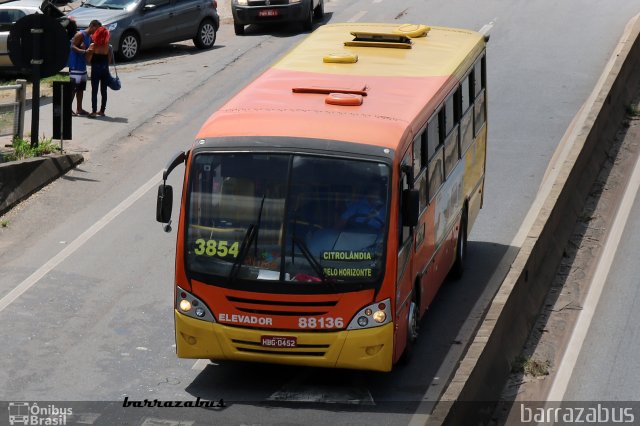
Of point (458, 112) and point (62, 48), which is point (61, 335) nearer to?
point (458, 112)

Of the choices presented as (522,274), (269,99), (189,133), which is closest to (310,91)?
(269,99)

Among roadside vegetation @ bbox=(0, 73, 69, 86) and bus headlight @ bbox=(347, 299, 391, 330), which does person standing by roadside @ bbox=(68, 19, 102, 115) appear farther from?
bus headlight @ bbox=(347, 299, 391, 330)

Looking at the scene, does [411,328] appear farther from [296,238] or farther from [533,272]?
[533,272]

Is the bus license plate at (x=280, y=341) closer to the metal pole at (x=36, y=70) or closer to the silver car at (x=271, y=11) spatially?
the metal pole at (x=36, y=70)

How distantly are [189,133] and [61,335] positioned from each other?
28.8ft

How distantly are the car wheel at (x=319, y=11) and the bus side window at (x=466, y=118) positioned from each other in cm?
1585

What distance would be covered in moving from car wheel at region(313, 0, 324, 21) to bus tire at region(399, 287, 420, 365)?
19317 mm

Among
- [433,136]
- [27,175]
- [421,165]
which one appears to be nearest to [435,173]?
[433,136]

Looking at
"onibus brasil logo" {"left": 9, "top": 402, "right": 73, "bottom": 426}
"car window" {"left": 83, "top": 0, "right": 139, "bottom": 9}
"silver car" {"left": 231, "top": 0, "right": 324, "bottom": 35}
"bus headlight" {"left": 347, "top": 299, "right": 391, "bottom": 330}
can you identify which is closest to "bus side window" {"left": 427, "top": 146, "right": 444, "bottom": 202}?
"bus headlight" {"left": 347, "top": 299, "right": 391, "bottom": 330}

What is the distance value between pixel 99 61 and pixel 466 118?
9098 mm

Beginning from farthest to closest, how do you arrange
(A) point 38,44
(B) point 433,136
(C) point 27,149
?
(C) point 27,149
(A) point 38,44
(B) point 433,136

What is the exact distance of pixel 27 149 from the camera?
20359mm

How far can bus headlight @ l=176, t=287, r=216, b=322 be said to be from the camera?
1243 cm

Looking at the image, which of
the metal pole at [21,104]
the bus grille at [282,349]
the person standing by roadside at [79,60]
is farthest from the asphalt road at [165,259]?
the metal pole at [21,104]
